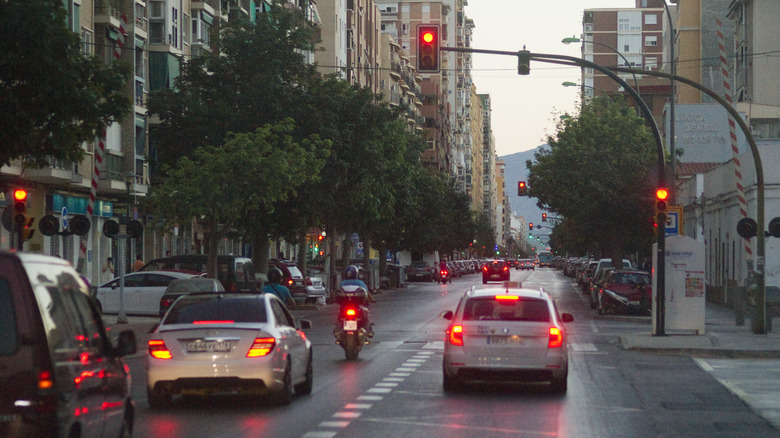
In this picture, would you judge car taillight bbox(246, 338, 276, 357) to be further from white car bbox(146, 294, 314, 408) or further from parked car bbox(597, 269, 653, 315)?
parked car bbox(597, 269, 653, 315)

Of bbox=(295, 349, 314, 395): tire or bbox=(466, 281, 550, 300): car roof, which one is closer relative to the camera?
bbox=(295, 349, 314, 395): tire

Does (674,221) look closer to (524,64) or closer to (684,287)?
(684,287)

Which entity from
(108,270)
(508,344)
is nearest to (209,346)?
(508,344)

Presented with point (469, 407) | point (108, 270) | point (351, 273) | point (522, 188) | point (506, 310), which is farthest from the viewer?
point (522, 188)

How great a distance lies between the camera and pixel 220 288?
32.3 meters

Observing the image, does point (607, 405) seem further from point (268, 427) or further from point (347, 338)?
point (347, 338)

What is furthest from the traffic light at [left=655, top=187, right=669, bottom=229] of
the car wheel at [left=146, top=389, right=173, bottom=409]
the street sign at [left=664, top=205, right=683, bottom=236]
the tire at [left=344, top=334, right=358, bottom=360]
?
the car wheel at [left=146, top=389, right=173, bottom=409]

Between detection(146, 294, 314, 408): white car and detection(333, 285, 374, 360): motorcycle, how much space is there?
22.2 ft

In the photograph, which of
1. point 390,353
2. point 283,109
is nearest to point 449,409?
point 390,353

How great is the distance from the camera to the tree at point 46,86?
1917 cm

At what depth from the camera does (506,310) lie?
54.6 feet

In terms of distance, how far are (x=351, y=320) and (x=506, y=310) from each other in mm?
5385

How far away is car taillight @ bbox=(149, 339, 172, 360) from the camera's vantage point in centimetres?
1409

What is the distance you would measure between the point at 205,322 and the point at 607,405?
481 centimetres
